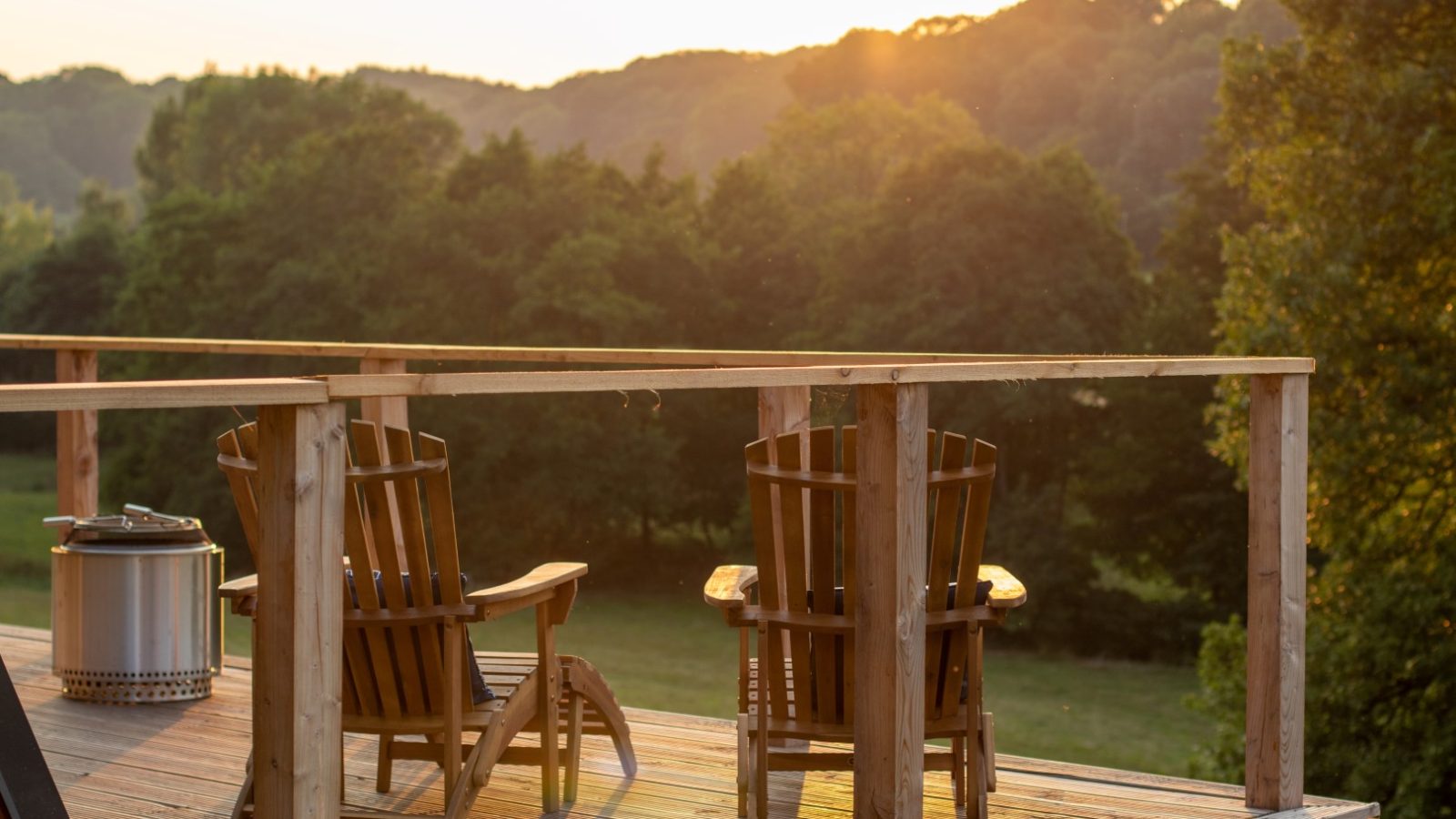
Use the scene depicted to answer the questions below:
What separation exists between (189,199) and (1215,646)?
82.7ft

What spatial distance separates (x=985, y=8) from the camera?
36688mm

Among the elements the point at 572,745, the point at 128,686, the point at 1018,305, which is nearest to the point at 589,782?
the point at 572,745

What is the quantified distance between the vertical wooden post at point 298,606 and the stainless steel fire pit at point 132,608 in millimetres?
2352

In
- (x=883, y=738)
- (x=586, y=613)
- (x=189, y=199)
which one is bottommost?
(x=586, y=613)

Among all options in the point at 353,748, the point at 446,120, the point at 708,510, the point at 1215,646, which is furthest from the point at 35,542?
the point at 353,748

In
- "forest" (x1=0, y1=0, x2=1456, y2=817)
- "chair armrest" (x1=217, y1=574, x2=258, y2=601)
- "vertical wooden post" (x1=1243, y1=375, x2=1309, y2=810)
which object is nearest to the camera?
"chair armrest" (x1=217, y1=574, x2=258, y2=601)

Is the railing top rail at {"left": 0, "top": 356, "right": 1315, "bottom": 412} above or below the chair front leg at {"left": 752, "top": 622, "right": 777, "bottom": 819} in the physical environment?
above

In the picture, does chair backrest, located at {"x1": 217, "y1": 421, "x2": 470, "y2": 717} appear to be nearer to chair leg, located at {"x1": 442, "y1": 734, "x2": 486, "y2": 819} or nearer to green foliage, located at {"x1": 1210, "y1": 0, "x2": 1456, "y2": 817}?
chair leg, located at {"x1": 442, "y1": 734, "x2": 486, "y2": 819}

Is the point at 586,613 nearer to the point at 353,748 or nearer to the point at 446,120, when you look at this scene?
the point at 446,120

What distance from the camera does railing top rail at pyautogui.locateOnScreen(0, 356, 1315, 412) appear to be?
200 centimetres

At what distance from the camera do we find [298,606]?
90.7 inches

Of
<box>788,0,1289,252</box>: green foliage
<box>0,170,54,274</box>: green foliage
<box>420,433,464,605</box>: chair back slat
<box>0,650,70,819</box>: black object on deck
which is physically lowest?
<box>0,650,70,819</box>: black object on deck

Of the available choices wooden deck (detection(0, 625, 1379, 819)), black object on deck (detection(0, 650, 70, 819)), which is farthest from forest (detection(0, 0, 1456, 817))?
black object on deck (detection(0, 650, 70, 819))

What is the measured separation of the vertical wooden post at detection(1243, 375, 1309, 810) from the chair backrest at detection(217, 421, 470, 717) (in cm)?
183
